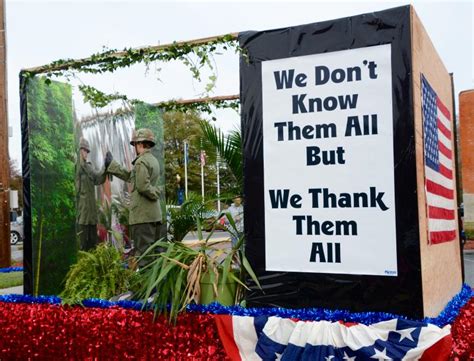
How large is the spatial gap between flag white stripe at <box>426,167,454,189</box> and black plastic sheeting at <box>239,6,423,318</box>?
17.2 inches

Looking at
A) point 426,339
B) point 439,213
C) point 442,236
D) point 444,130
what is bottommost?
point 426,339

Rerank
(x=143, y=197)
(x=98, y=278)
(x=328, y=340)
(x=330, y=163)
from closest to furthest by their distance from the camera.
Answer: (x=328, y=340) < (x=330, y=163) < (x=98, y=278) < (x=143, y=197)

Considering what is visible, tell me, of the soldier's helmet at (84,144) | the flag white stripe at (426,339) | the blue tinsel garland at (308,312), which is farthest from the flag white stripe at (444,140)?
the soldier's helmet at (84,144)

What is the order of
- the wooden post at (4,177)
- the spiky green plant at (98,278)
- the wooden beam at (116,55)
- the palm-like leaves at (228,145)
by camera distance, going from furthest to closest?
the wooden post at (4,177)
the palm-like leaves at (228,145)
the spiky green plant at (98,278)
the wooden beam at (116,55)

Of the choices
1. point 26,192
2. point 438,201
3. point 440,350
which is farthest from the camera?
point 26,192

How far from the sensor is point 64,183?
18.0 ft

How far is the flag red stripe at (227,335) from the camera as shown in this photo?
3.42 m

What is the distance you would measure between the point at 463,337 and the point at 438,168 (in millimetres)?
1328

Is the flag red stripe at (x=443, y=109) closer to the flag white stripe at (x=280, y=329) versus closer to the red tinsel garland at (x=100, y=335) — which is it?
the flag white stripe at (x=280, y=329)

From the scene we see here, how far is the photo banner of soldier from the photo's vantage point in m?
4.84

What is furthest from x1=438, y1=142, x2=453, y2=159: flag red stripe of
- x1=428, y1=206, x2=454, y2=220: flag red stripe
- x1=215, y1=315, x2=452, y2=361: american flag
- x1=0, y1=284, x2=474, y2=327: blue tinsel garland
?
x1=215, y1=315, x2=452, y2=361: american flag

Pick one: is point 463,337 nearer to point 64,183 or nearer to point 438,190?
point 438,190

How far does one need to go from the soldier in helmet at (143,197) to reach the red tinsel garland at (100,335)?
2.30m

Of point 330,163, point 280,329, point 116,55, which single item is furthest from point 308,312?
point 116,55
